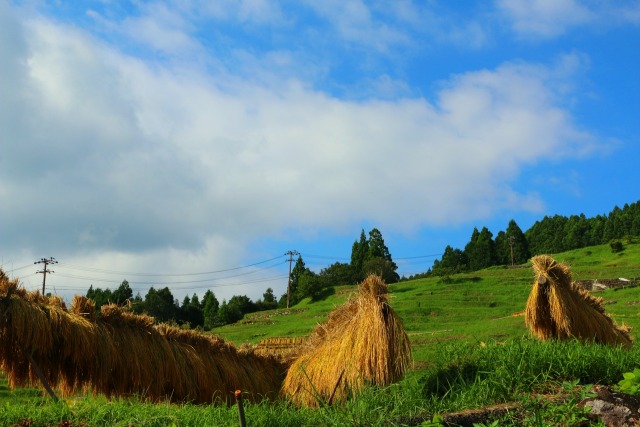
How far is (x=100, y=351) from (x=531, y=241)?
107527 millimetres

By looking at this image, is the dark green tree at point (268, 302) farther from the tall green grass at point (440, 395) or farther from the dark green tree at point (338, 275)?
the tall green grass at point (440, 395)

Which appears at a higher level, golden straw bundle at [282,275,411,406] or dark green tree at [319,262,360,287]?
dark green tree at [319,262,360,287]

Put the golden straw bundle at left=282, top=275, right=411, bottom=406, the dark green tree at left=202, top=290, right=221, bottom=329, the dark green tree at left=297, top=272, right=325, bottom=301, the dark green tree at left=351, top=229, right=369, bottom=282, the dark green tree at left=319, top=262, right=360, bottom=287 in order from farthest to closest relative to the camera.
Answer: the dark green tree at left=351, top=229, right=369, bottom=282 < the dark green tree at left=319, top=262, right=360, bottom=287 < the dark green tree at left=202, top=290, right=221, bottom=329 < the dark green tree at left=297, top=272, right=325, bottom=301 < the golden straw bundle at left=282, top=275, right=411, bottom=406

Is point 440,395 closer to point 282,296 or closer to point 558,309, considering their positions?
point 558,309

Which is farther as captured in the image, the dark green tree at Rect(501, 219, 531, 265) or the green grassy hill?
the dark green tree at Rect(501, 219, 531, 265)

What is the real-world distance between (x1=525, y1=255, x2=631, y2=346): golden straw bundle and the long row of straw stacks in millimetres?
4470

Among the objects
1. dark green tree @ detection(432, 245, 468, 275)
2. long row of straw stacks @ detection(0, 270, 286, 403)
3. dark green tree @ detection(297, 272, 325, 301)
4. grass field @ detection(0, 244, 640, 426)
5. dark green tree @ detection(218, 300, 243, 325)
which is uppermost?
dark green tree @ detection(432, 245, 468, 275)

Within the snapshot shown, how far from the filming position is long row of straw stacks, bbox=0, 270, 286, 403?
814cm

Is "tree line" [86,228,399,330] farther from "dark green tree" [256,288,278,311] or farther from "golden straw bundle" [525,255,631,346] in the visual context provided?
"golden straw bundle" [525,255,631,346]

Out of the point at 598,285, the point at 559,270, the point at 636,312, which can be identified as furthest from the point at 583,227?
the point at 559,270

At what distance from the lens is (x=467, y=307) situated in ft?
137

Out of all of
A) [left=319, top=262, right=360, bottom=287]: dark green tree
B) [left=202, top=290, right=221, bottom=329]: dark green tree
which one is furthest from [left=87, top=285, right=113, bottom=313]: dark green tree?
[left=319, top=262, right=360, bottom=287]: dark green tree

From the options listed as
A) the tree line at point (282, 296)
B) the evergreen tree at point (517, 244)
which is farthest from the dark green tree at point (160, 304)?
the evergreen tree at point (517, 244)

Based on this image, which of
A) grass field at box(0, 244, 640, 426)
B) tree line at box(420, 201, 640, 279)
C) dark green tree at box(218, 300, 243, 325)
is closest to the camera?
grass field at box(0, 244, 640, 426)
